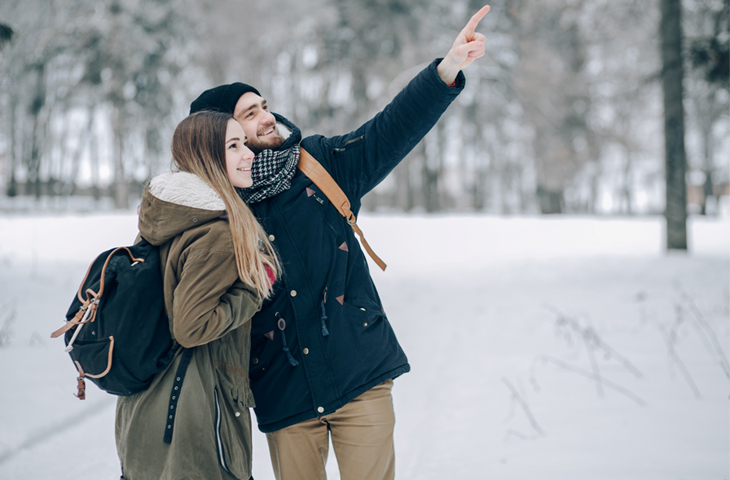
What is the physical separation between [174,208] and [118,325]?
410 mm

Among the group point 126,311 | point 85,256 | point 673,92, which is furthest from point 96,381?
point 673,92

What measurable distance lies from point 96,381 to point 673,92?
1083 cm

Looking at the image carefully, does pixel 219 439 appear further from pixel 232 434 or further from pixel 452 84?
pixel 452 84

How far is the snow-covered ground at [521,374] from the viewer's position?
3.60 metres

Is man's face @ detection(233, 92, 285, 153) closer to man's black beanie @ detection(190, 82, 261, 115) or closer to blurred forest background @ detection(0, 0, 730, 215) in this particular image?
man's black beanie @ detection(190, 82, 261, 115)

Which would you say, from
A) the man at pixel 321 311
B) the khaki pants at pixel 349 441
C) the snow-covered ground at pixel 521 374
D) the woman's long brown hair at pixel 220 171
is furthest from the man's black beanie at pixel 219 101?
the snow-covered ground at pixel 521 374

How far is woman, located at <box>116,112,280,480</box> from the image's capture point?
182cm

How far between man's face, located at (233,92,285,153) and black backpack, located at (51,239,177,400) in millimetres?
663

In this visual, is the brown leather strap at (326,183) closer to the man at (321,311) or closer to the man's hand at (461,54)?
the man at (321,311)

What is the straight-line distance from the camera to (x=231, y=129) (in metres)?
2.08

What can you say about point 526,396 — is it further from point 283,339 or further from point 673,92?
point 673,92

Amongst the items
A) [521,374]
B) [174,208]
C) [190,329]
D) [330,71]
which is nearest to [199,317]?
[190,329]

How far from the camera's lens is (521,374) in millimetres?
5227

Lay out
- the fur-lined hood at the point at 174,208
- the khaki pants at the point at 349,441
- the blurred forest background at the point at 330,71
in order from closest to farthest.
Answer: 1. the fur-lined hood at the point at 174,208
2. the khaki pants at the point at 349,441
3. the blurred forest background at the point at 330,71
